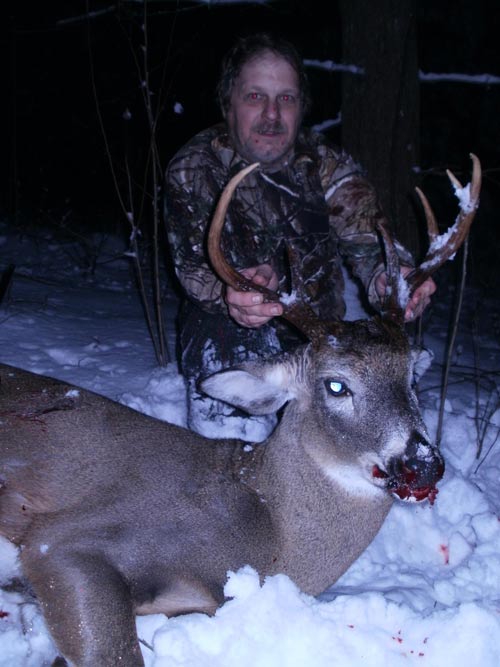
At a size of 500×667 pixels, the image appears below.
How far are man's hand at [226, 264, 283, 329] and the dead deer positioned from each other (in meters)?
0.08

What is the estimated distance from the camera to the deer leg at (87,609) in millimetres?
2385

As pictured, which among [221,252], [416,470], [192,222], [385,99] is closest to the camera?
[416,470]

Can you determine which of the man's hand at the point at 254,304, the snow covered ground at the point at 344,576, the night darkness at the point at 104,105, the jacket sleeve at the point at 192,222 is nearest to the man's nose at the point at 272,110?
the jacket sleeve at the point at 192,222

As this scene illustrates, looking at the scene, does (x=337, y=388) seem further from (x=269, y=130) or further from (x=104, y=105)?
(x=104, y=105)

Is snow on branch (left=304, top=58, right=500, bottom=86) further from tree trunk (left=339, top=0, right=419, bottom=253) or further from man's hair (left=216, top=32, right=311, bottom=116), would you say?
man's hair (left=216, top=32, right=311, bottom=116)

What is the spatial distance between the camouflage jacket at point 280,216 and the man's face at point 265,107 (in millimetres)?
144

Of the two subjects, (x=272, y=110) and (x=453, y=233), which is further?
(x=272, y=110)

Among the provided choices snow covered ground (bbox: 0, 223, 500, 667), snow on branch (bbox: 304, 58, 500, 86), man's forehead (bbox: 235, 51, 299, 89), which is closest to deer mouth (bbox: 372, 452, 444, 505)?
snow covered ground (bbox: 0, 223, 500, 667)

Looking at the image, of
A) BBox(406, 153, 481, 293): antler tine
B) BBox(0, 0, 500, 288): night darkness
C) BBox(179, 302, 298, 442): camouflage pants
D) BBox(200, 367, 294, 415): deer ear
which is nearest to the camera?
BBox(406, 153, 481, 293): antler tine

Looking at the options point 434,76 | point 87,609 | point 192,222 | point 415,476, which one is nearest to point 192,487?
point 87,609

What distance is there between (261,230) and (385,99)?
61.3 inches

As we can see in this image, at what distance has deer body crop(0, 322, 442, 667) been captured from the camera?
249 cm

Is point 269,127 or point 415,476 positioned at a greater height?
point 269,127

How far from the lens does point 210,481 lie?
113 inches
